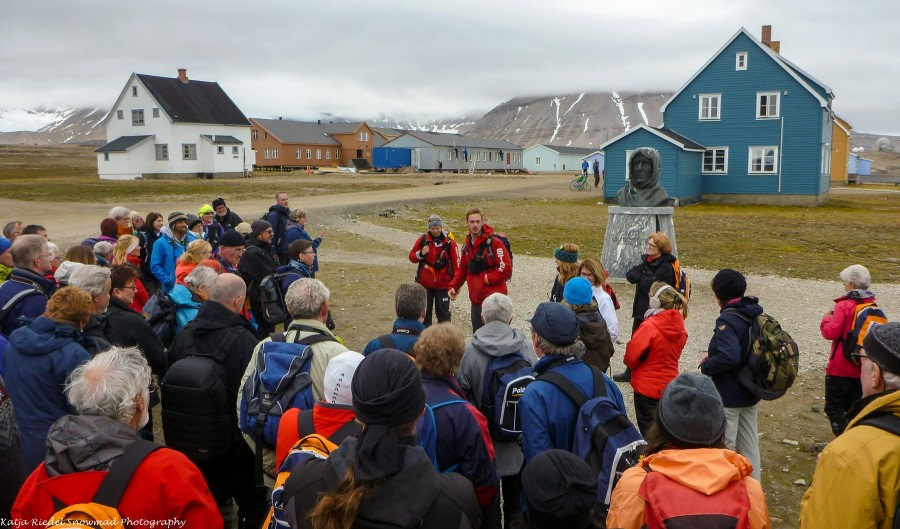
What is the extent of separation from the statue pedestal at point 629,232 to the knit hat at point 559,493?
37.3 feet

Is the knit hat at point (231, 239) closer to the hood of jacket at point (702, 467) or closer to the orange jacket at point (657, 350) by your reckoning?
the orange jacket at point (657, 350)

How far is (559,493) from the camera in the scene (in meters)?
2.20


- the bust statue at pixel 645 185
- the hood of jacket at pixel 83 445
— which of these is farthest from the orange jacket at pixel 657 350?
the bust statue at pixel 645 185

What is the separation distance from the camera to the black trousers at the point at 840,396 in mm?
5863

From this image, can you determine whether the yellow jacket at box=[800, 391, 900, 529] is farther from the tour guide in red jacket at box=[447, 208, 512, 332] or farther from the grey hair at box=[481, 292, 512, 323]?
the tour guide in red jacket at box=[447, 208, 512, 332]

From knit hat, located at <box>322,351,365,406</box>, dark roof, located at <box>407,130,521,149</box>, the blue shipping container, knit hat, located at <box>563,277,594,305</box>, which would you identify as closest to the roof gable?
knit hat, located at <box>563,277,594,305</box>

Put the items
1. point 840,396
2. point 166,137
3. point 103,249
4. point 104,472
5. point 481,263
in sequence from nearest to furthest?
point 104,472 < point 840,396 < point 103,249 < point 481,263 < point 166,137

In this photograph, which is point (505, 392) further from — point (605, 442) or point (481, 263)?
point (481, 263)

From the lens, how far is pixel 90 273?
4.55 meters

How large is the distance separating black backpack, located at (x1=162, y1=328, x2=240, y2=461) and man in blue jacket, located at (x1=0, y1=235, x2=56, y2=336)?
1663 mm

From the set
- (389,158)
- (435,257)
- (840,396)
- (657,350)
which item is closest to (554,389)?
(657,350)

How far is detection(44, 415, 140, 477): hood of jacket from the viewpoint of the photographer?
7.96 ft

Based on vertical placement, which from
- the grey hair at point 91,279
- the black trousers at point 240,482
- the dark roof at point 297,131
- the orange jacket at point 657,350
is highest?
the dark roof at point 297,131

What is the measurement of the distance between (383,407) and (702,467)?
1.19 meters
